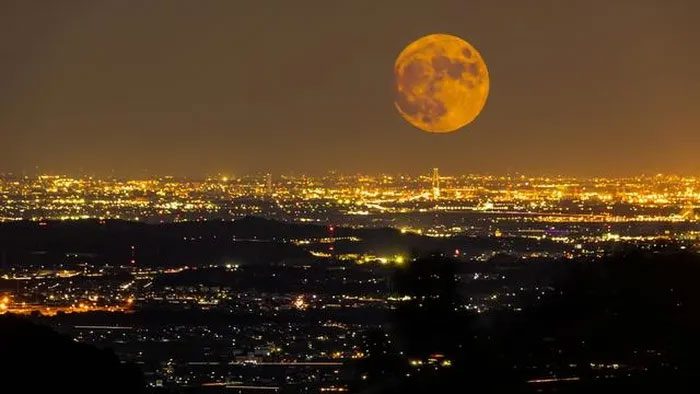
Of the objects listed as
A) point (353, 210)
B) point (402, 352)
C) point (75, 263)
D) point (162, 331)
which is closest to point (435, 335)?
point (402, 352)

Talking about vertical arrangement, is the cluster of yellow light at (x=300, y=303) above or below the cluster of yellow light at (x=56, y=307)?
below

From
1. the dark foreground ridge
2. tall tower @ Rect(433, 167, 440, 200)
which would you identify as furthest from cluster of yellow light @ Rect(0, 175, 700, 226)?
the dark foreground ridge

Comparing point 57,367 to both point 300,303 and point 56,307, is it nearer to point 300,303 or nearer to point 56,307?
point 56,307

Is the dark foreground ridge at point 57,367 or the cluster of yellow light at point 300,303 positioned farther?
the cluster of yellow light at point 300,303

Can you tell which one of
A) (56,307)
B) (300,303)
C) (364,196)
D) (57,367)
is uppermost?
(364,196)

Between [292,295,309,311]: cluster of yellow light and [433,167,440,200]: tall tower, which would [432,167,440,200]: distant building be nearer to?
[433,167,440,200]: tall tower

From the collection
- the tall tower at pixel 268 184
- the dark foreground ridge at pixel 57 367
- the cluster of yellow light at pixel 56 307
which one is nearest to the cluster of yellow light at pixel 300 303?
the cluster of yellow light at pixel 56 307

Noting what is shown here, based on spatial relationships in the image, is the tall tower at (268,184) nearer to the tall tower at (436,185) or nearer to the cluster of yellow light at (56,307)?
the tall tower at (436,185)

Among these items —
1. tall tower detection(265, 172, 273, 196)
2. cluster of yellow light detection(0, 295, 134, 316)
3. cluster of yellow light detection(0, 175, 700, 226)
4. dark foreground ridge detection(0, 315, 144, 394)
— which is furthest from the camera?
tall tower detection(265, 172, 273, 196)

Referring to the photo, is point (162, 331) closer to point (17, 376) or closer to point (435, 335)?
point (435, 335)

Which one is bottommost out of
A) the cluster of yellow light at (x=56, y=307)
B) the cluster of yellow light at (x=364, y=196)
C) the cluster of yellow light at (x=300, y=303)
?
the cluster of yellow light at (x=300, y=303)

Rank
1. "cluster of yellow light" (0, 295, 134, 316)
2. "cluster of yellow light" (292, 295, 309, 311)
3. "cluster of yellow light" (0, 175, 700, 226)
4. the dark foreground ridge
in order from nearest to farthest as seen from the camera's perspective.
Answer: the dark foreground ridge < "cluster of yellow light" (0, 295, 134, 316) < "cluster of yellow light" (292, 295, 309, 311) < "cluster of yellow light" (0, 175, 700, 226)

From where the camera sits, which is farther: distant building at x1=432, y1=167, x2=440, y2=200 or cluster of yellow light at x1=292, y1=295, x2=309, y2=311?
distant building at x1=432, y1=167, x2=440, y2=200

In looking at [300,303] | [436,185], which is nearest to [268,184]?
[436,185]
